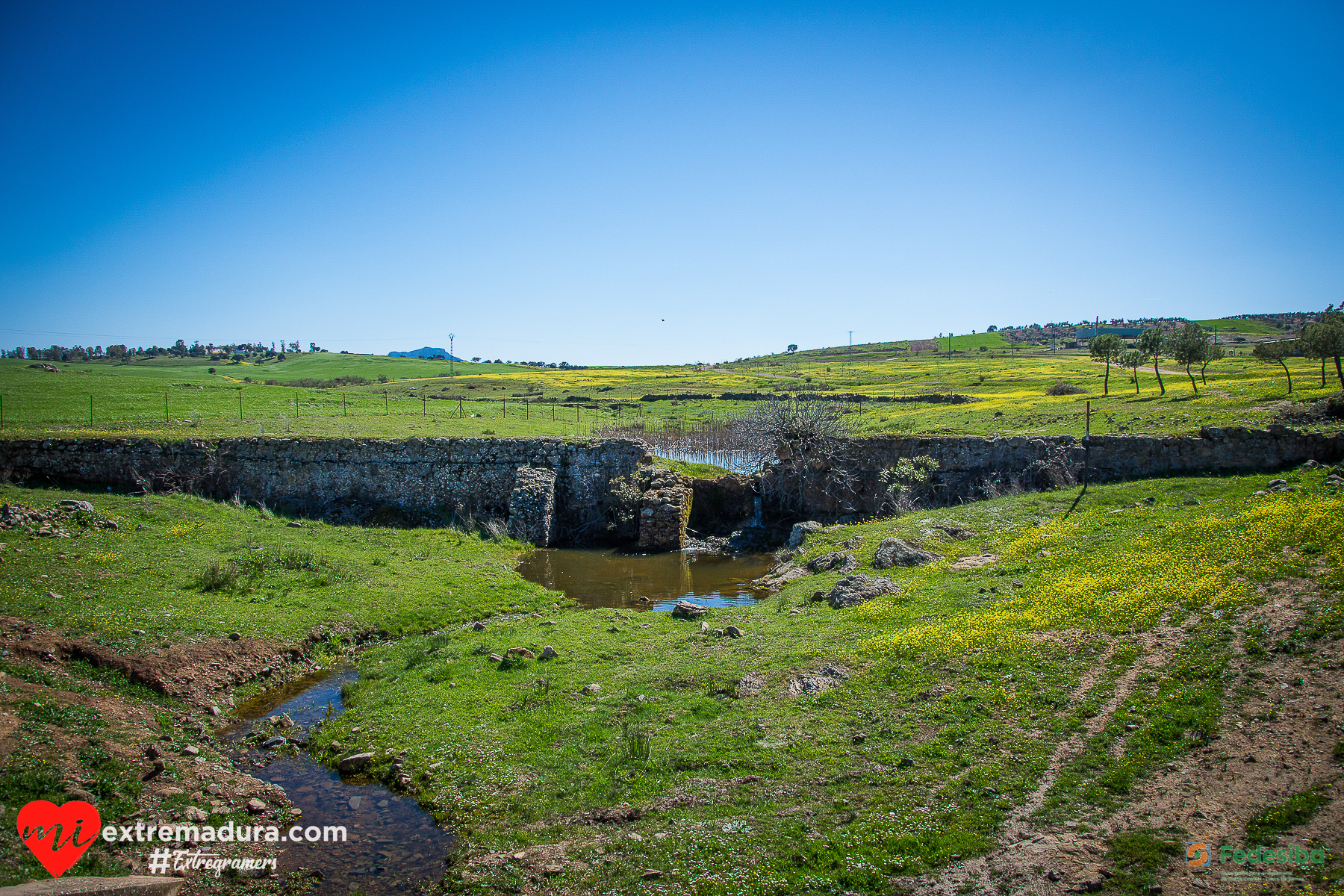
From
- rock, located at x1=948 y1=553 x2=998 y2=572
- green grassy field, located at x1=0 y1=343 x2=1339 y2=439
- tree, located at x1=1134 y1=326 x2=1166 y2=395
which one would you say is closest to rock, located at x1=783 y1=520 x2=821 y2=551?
rock, located at x1=948 y1=553 x2=998 y2=572

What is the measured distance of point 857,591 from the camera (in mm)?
14492

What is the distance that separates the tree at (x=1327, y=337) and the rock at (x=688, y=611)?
32.0m

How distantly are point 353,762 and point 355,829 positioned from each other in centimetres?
148

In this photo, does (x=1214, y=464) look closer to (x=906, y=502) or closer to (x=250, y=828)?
Answer: (x=906, y=502)

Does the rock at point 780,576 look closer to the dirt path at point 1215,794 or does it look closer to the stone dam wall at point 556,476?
the stone dam wall at point 556,476

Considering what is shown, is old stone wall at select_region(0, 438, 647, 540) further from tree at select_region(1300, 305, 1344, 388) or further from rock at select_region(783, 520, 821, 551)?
tree at select_region(1300, 305, 1344, 388)

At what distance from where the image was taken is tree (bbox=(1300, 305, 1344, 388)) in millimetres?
27592

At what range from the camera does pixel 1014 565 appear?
1470 cm

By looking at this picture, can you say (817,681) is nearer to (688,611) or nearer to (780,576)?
(688,611)

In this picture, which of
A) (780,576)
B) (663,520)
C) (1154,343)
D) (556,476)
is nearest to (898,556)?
(780,576)

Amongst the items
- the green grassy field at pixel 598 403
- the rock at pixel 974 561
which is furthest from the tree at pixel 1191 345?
the rock at pixel 974 561

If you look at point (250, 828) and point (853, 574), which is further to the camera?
point (853, 574)

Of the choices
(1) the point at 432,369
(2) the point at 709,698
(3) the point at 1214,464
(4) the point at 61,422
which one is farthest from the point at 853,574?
(1) the point at 432,369

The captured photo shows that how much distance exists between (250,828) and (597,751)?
4.56 meters
